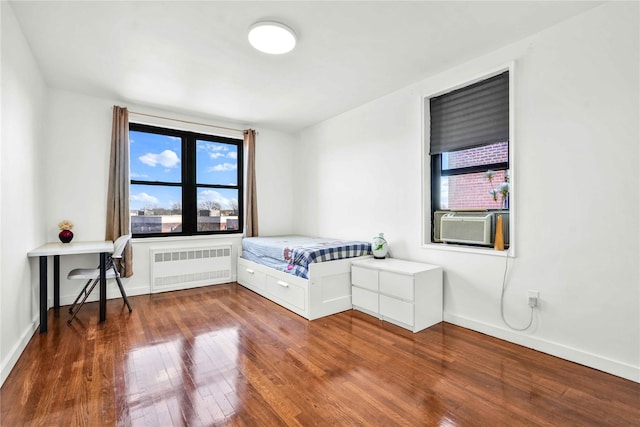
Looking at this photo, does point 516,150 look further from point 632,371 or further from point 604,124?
point 632,371

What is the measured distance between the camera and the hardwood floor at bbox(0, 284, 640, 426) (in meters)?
1.66

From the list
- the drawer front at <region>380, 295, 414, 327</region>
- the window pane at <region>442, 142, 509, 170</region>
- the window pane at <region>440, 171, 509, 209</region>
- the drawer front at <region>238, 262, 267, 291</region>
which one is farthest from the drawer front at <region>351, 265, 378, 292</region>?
the window pane at <region>442, 142, 509, 170</region>

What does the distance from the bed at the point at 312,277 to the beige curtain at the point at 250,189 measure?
3.49 feet

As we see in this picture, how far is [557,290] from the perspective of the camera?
235cm

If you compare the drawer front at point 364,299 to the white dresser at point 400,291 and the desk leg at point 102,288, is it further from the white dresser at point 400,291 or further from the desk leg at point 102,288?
the desk leg at point 102,288

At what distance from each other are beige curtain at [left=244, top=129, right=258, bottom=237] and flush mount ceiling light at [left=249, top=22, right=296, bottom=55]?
2395 millimetres

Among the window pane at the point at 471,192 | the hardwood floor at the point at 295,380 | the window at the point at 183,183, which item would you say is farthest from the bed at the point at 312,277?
the window at the point at 183,183

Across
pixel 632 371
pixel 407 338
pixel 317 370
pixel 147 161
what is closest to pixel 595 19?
pixel 632 371

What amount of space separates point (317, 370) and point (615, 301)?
6.79 ft

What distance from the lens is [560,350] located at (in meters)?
2.32

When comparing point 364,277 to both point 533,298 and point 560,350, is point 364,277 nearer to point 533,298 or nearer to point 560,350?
point 533,298

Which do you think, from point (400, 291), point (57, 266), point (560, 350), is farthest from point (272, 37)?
point (57, 266)

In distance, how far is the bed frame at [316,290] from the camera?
318cm

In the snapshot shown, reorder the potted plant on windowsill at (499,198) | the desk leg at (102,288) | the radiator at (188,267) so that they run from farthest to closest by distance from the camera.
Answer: the radiator at (188,267), the desk leg at (102,288), the potted plant on windowsill at (499,198)
